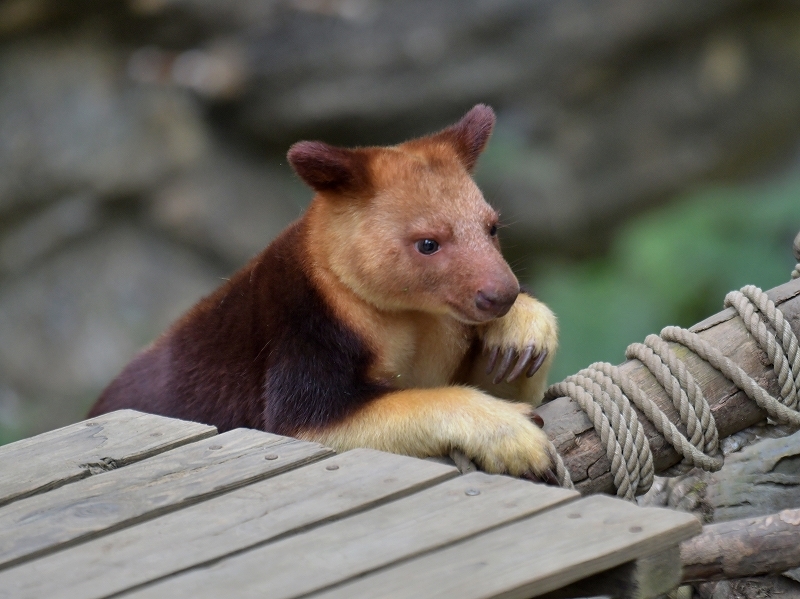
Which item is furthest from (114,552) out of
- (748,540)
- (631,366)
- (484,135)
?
(484,135)

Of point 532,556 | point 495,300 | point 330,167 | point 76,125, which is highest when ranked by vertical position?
point 76,125

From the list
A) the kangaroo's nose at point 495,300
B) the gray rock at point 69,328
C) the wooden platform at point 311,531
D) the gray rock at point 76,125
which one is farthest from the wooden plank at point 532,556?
the gray rock at point 76,125

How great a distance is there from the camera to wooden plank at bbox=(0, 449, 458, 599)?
204cm

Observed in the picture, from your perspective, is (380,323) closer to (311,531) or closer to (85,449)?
(85,449)

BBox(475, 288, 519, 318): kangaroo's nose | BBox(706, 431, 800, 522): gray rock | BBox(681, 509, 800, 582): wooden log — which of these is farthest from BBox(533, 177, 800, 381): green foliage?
BBox(681, 509, 800, 582): wooden log

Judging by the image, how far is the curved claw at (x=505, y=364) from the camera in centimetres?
334

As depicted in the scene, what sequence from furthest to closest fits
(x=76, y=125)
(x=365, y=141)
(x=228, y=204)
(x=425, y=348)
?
(x=365, y=141) < (x=228, y=204) < (x=76, y=125) < (x=425, y=348)

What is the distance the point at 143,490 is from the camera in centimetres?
251

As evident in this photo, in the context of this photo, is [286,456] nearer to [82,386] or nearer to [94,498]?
[94,498]

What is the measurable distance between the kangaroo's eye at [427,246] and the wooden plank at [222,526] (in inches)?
35.5

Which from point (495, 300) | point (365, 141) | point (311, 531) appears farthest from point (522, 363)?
point (365, 141)

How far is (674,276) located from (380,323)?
4.79 meters

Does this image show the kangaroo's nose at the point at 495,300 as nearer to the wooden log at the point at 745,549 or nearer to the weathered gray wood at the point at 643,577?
the wooden log at the point at 745,549

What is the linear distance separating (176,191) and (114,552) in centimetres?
633
